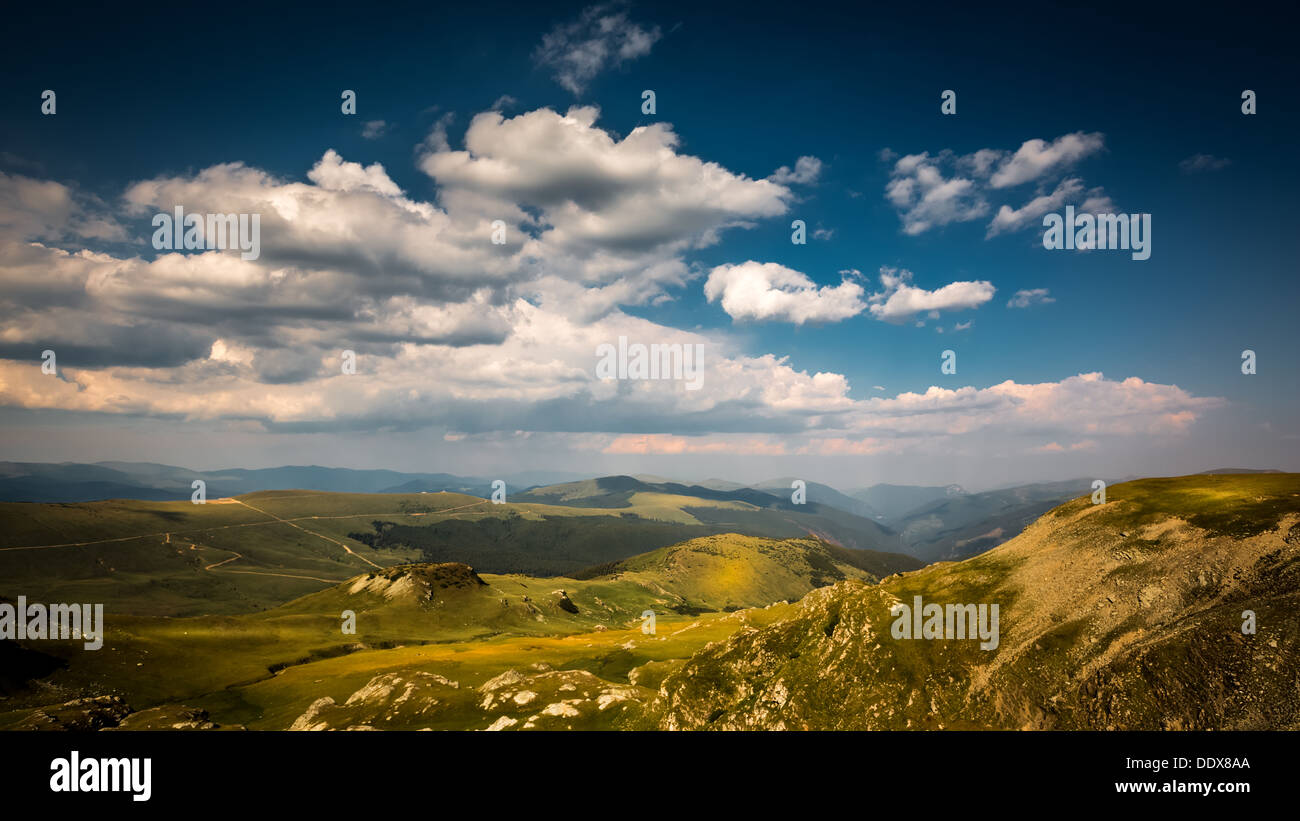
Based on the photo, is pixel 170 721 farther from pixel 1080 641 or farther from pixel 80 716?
pixel 1080 641

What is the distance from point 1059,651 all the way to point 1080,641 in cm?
204

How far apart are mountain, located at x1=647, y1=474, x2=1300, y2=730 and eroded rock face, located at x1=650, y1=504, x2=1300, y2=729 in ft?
0.39

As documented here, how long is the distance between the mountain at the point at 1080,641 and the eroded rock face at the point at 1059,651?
0.12 m

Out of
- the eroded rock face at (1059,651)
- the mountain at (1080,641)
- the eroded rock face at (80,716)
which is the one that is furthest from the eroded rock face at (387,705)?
the eroded rock face at (1059,651)

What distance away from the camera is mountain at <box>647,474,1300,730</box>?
36.4 m

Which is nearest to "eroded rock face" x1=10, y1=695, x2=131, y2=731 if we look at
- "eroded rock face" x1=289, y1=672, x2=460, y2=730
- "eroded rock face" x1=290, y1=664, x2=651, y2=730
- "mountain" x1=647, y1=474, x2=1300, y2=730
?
"eroded rock face" x1=289, y1=672, x2=460, y2=730

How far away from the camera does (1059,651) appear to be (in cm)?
4353

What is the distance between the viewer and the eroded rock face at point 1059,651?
36125 mm

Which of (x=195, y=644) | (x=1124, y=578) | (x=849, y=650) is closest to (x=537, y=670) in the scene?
(x=849, y=650)
